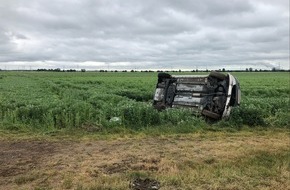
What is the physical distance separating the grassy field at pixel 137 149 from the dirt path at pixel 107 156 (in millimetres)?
16

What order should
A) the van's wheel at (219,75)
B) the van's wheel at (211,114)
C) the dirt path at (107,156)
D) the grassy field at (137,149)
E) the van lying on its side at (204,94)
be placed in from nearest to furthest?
the grassy field at (137,149) < the dirt path at (107,156) < the van's wheel at (211,114) < the van lying on its side at (204,94) < the van's wheel at (219,75)

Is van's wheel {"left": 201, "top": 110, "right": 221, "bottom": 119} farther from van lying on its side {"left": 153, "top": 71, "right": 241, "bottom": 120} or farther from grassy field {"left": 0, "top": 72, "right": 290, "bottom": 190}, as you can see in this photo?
grassy field {"left": 0, "top": 72, "right": 290, "bottom": 190}

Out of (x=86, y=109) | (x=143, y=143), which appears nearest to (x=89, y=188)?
(x=143, y=143)

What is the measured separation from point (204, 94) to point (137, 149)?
208 inches

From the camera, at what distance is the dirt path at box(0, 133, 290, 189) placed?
598 centimetres

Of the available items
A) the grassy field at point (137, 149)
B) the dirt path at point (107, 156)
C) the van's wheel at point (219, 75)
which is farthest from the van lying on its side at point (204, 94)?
the dirt path at point (107, 156)

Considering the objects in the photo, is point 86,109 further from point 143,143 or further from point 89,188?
point 89,188

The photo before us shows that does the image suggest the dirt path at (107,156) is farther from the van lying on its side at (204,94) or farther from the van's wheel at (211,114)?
the van lying on its side at (204,94)

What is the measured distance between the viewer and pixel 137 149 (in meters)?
8.13

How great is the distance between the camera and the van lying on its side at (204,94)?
12273 millimetres

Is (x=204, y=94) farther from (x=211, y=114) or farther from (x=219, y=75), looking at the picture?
(x=211, y=114)

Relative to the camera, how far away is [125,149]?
8133 millimetres

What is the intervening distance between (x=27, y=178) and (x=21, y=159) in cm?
148

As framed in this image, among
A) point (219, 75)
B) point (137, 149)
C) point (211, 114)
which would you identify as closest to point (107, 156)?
point (137, 149)
